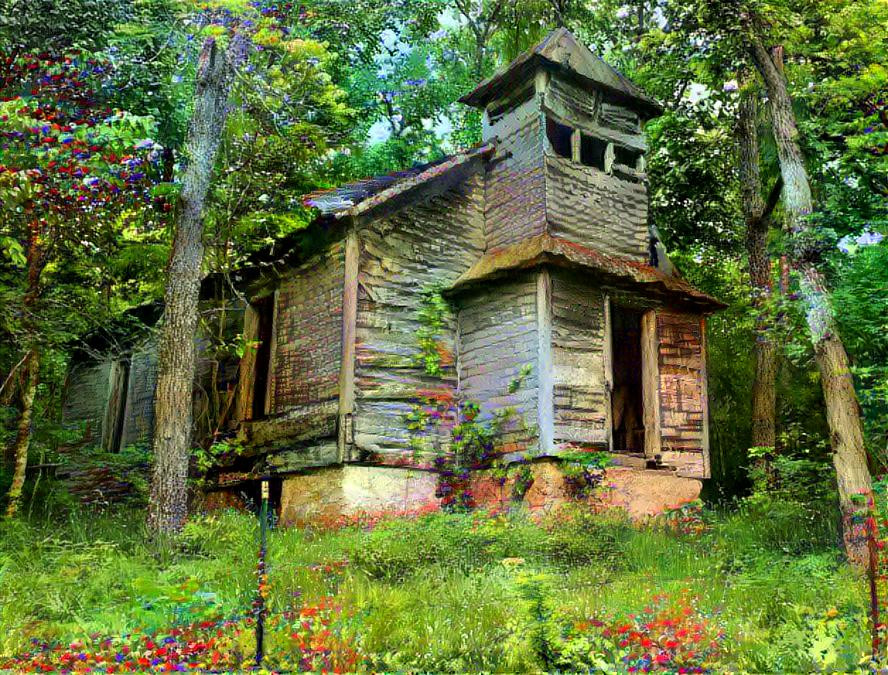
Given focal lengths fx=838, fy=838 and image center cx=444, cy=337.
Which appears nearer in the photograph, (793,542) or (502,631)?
(502,631)

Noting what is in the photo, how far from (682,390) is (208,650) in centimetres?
940

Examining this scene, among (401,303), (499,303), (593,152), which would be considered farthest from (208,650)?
(593,152)

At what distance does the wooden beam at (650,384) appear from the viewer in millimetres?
13086

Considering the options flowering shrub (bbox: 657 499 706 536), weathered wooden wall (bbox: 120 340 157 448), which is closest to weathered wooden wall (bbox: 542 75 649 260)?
flowering shrub (bbox: 657 499 706 536)

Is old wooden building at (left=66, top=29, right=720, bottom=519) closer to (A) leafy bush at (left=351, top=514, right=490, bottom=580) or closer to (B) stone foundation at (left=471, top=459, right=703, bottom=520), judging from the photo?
(B) stone foundation at (left=471, top=459, right=703, bottom=520)

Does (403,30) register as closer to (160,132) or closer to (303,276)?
(160,132)

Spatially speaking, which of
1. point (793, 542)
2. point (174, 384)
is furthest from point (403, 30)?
point (793, 542)

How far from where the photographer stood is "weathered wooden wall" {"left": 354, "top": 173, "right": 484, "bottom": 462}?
40.3 feet

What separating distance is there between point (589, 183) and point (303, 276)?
5012 millimetres

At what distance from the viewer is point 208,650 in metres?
6.15

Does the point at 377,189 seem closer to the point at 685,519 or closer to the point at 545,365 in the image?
the point at 545,365

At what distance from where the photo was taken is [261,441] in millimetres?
13805

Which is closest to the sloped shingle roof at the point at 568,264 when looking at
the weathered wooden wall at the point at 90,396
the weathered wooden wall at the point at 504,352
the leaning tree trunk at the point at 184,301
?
the weathered wooden wall at the point at 504,352

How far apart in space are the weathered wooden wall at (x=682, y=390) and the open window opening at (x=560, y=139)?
11.2 ft
